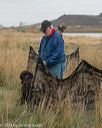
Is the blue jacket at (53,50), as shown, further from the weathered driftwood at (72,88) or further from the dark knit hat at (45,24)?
the weathered driftwood at (72,88)

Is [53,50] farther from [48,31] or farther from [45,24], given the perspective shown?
[45,24]

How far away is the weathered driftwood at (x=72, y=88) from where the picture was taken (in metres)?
7.09

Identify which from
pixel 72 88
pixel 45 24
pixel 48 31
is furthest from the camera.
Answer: pixel 48 31

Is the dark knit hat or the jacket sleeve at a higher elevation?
the dark knit hat

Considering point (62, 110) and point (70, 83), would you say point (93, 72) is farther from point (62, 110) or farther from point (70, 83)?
point (62, 110)

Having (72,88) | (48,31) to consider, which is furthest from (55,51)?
(72,88)

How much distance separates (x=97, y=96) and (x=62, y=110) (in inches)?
32.3

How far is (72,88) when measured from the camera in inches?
282

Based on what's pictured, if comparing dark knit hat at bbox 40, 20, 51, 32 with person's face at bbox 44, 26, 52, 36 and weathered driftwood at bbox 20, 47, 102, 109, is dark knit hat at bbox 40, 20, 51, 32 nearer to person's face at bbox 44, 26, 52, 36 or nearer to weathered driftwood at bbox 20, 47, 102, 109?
person's face at bbox 44, 26, 52, 36

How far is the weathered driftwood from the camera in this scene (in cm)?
709

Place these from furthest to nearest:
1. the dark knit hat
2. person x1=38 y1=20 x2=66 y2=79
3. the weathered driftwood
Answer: person x1=38 y1=20 x2=66 y2=79 < the dark knit hat < the weathered driftwood

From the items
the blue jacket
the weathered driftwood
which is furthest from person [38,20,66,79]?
the weathered driftwood

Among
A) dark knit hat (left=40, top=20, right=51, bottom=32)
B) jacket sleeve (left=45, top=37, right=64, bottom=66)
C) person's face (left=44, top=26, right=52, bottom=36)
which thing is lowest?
jacket sleeve (left=45, top=37, right=64, bottom=66)

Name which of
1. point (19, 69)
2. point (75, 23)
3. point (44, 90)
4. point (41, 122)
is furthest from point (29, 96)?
point (75, 23)
